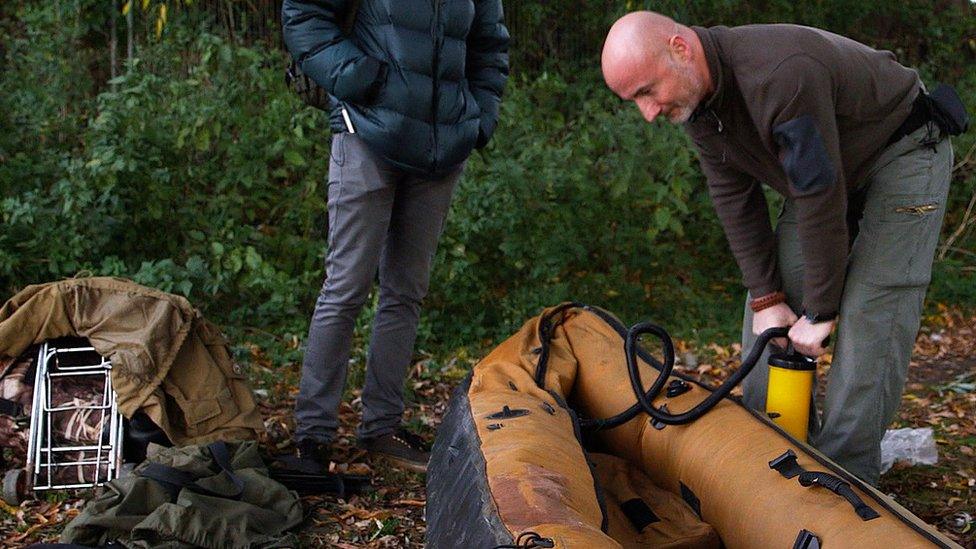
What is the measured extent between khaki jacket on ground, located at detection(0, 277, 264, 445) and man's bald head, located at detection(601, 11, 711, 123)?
183 cm

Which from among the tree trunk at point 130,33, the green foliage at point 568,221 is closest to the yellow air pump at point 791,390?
the green foliage at point 568,221

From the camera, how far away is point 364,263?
3908 mm

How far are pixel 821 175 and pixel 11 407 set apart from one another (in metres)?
2.83

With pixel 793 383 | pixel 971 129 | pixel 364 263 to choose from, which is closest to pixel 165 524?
pixel 364 263

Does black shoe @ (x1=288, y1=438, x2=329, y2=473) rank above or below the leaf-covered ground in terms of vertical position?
above

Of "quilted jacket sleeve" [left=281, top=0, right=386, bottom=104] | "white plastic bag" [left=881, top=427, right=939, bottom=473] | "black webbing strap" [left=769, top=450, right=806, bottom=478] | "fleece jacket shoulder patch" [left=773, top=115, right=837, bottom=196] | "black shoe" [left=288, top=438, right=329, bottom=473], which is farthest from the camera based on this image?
"white plastic bag" [left=881, top=427, right=939, bottom=473]

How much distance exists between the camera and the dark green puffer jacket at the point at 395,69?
150 inches

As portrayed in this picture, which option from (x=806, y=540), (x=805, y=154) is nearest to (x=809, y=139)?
(x=805, y=154)

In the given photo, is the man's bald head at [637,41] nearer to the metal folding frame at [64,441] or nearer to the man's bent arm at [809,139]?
the man's bent arm at [809,139]

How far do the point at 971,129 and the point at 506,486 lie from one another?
654cm

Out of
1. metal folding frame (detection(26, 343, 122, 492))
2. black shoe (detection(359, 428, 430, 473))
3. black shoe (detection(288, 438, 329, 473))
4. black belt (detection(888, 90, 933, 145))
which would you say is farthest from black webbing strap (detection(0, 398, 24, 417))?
black belt (detection(888, 90, 933, 145))

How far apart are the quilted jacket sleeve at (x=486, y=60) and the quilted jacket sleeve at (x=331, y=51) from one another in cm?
49

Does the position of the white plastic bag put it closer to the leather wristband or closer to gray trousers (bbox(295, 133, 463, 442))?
the leather wristband

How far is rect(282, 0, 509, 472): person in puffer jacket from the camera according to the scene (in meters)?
3.82
